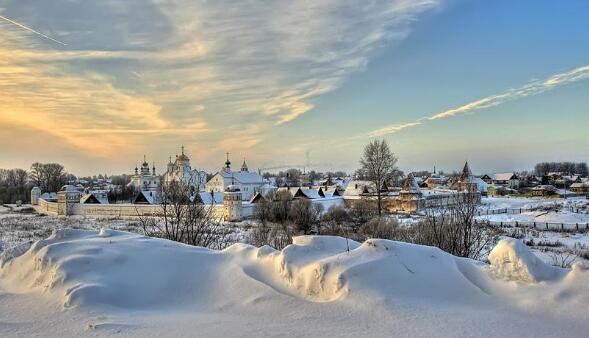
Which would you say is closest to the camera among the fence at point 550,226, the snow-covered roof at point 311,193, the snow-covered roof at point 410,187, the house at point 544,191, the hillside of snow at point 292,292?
the hillside of snow at point 292,292

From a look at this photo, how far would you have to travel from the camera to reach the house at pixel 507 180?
319 ft

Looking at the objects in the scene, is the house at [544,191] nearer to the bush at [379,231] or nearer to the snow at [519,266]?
the bush at [379,231]

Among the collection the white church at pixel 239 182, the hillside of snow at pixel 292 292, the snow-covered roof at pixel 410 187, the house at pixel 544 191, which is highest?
the white church at pixel 239 182

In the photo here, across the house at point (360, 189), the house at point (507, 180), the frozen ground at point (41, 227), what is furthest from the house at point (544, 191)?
the frozen ground at point (41, 227)

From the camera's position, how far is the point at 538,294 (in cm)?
440

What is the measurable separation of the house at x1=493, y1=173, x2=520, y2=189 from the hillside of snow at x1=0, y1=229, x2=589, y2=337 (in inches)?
3929

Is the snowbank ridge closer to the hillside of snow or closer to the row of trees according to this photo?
the hillside of snow

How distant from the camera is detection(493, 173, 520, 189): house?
9709cm

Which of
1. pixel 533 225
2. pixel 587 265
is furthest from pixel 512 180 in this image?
pixel 587 265

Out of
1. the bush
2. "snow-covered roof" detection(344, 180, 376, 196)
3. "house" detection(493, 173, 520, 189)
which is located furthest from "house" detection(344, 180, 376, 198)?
"house" detection(493, 173, 520, 189)

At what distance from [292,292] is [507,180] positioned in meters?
105

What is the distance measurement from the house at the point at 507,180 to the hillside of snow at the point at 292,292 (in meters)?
99.8

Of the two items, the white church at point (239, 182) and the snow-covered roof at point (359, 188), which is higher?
the white church at point (239, 182)

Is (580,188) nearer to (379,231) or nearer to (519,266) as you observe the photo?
(379,231)
